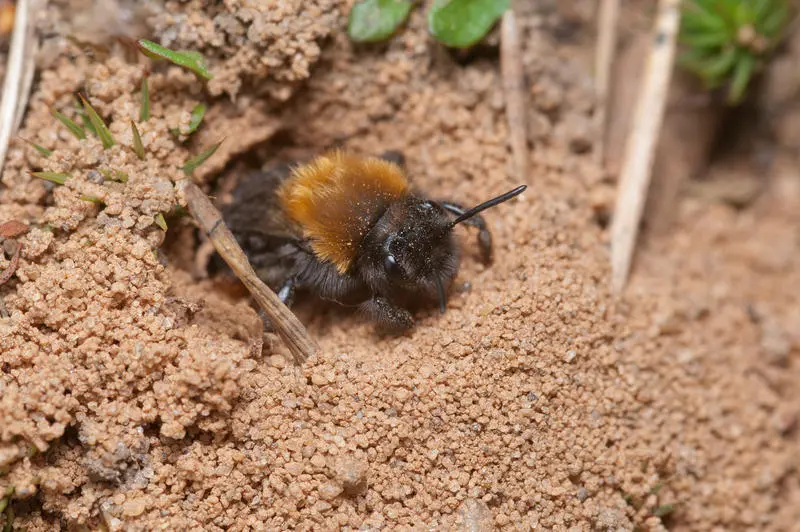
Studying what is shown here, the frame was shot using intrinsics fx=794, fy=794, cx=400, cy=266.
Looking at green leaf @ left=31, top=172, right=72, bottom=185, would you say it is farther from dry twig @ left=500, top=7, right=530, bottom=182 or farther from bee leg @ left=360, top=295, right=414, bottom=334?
dry twig @ left=500, top=7, right=530, bottom=182

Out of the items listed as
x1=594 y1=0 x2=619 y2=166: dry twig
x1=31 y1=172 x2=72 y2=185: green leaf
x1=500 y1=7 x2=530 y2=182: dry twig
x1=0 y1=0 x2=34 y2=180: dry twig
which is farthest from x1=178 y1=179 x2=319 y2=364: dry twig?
x1=594 y1=0 x2=619 y2=166: dry twig

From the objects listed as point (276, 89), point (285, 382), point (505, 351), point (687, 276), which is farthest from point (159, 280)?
point (687, 276)

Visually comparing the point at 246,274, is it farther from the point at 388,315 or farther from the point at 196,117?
the point at 196,117

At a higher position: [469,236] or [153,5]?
[153,5]

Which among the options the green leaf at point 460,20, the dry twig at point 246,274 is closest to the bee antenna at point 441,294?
the dry twig at point 246,274

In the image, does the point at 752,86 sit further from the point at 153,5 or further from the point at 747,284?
the point at 153,5

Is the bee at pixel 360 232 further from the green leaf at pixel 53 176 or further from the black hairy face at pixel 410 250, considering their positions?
the green leaf at pixel 53 176
